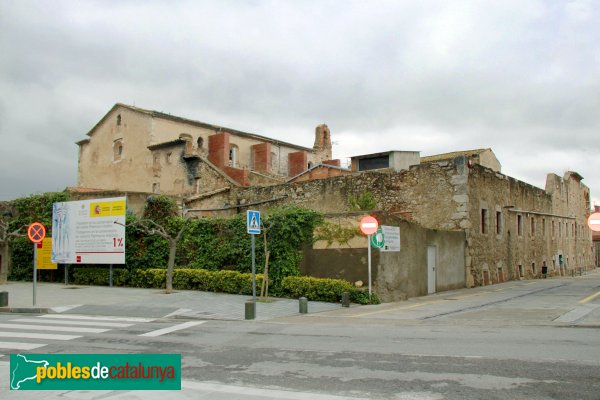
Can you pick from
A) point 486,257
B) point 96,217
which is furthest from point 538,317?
point 96,217

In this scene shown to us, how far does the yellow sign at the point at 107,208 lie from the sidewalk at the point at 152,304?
3437 mm

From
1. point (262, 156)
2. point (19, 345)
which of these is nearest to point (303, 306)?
point (19, 345)

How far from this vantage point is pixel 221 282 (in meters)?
19.6

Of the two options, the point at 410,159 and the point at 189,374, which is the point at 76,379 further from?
the point at 410,159

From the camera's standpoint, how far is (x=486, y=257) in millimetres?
26812

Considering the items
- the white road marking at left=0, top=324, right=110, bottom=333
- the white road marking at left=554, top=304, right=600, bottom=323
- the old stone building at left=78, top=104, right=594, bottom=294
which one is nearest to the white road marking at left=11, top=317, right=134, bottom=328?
the white road marking at left=0, top=324, right=110, bottom=333

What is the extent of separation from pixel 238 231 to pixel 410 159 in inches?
540

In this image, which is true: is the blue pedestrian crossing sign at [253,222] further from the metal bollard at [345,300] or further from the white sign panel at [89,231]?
the white sign panel at [89,231]

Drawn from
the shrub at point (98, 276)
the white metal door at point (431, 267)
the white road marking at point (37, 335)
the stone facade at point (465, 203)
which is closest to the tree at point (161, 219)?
the shrub at point (98, 276)

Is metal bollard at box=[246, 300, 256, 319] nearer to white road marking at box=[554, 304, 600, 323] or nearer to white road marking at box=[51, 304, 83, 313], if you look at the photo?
white road marking at box=[51, 304, 83, 313]

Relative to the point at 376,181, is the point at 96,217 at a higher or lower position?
lower

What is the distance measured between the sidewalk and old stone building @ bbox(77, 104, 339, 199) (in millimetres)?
13565

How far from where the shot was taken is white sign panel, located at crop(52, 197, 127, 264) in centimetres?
2215

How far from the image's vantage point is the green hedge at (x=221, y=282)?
17.0 m
